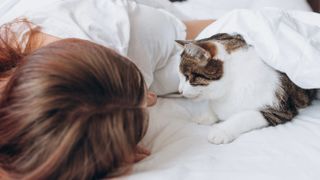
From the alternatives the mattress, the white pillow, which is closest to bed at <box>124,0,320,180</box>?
the white pillow

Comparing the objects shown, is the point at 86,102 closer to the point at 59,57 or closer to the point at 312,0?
the point at 59,57

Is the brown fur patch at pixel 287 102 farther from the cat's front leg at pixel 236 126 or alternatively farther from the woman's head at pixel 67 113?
the woman's head at pixel 67 113

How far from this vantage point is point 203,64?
0.92m

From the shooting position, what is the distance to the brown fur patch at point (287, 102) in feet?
2.93

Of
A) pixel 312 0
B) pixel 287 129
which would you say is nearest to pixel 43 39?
pixel 287 129

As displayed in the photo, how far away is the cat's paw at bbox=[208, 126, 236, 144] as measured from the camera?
0.84 meters

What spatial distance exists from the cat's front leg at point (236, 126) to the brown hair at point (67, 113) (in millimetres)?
259

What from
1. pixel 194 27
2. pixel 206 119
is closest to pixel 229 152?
pixel 206 119

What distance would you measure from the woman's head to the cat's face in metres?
0.31

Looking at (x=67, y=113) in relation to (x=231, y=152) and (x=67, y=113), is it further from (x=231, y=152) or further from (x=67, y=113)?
(x=231, y=152)

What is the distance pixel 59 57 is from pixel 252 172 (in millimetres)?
399

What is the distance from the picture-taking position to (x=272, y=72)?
92cm

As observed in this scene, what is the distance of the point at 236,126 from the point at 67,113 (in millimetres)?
419

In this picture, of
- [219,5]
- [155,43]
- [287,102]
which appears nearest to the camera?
[287,102]
